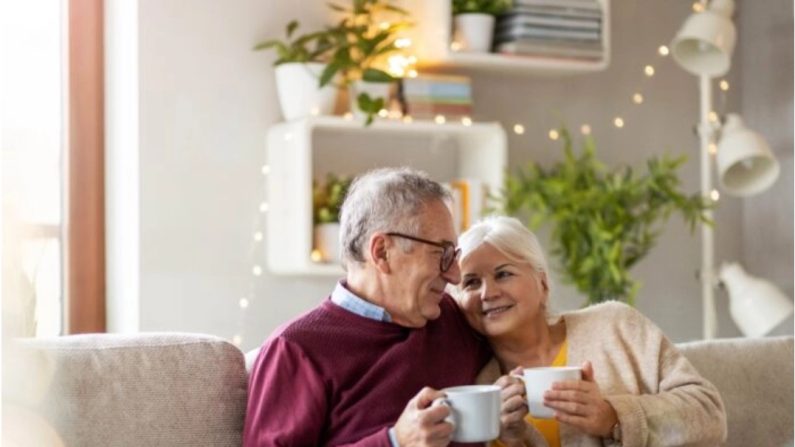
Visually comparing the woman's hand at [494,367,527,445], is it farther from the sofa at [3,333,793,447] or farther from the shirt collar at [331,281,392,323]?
the sofa at [3,333,793,447]

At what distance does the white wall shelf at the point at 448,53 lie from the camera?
351cm

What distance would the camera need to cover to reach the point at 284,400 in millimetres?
1851

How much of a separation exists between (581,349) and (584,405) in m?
0.27

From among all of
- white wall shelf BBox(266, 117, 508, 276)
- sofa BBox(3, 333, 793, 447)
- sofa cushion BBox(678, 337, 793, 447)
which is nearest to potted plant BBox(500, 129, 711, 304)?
white wall shelf BBox(266, 117, 508, 276)

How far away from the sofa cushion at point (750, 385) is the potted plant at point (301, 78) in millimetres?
1308

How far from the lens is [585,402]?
1.92 m

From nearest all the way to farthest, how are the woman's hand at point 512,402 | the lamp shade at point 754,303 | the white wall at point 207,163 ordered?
the woman's hand at point 512,402, the white wall at point 207,163, the lamp shade at point 754,303

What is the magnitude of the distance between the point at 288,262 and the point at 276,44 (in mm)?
608

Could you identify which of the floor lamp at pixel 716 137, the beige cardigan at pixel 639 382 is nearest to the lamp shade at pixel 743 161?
→ the floor lamp at pixel 716 137

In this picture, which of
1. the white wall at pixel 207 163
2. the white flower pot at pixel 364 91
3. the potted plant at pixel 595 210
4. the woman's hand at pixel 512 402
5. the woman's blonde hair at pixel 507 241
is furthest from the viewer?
the potted plant at pixel 595 210

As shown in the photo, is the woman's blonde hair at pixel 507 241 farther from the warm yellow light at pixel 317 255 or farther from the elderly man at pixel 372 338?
the warm yellow light at pixel 317 255

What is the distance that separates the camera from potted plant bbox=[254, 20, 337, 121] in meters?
3.37

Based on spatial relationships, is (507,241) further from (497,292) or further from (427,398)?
(427,398)

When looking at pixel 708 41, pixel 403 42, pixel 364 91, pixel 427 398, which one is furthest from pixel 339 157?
pixel 427 398
